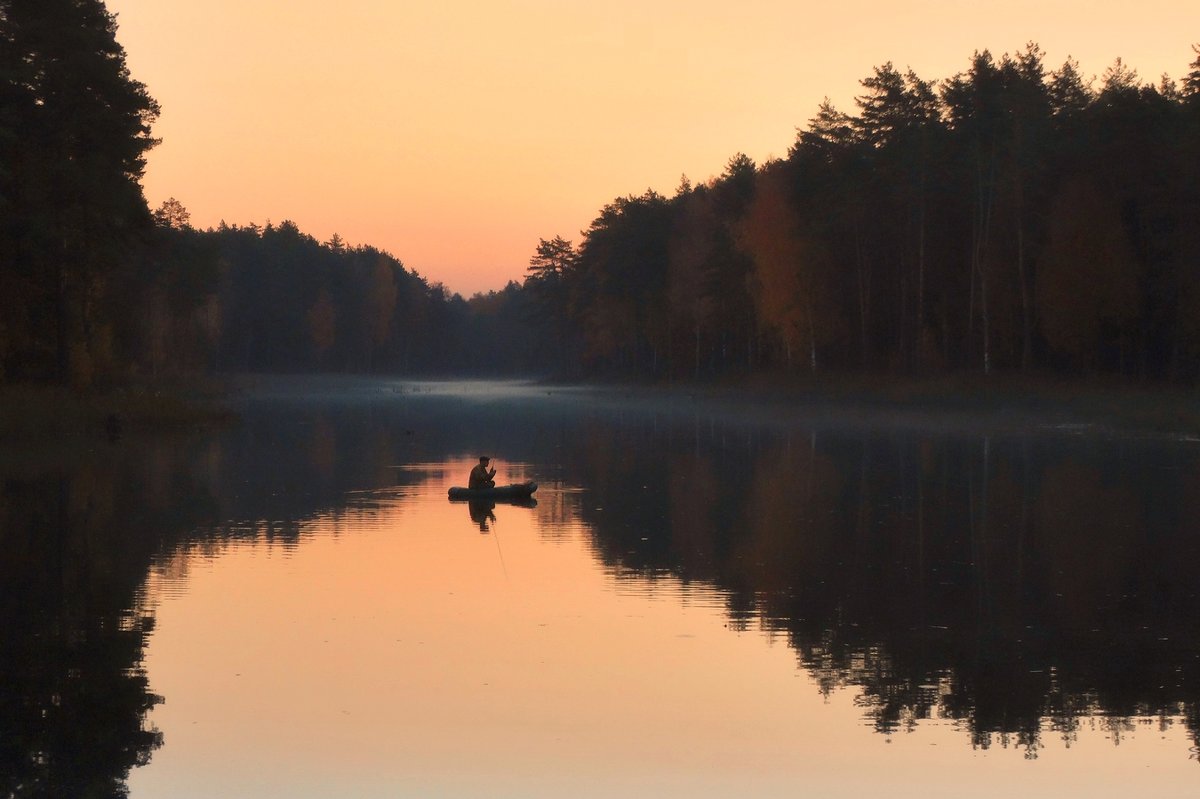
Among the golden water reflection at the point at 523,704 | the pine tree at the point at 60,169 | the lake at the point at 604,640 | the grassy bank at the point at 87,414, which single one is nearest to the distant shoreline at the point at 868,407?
the grassy bank at the point at 87,414

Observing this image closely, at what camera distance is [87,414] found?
1930 inches

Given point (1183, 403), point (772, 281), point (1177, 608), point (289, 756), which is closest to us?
point (289, 756)

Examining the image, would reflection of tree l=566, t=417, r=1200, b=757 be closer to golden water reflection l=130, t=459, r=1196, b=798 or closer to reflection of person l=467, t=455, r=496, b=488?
golden water reflection l=130, t=459, r=1196, b=798

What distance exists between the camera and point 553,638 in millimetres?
14695

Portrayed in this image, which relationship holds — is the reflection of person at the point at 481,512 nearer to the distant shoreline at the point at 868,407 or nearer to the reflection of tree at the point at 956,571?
the reflection of tree at the point at 956,571

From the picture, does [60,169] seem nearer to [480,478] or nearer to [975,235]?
[480,478]

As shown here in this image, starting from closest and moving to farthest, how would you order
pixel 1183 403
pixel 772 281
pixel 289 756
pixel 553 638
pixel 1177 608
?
pixel 289 756 → pixel 553 638 → pixel 1177 608 → pixel 1183 403 → pixel 772 281

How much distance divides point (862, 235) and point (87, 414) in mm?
51107

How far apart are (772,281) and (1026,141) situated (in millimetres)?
20268

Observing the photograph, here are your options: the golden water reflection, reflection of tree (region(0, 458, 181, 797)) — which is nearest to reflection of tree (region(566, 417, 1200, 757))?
the golden water reflection

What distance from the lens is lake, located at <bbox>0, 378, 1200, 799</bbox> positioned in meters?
10.1

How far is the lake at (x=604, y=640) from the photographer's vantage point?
1010cm

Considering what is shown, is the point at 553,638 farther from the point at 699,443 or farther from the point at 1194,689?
the point at 699,443

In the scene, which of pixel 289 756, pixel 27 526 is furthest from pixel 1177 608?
pixel 27 526
